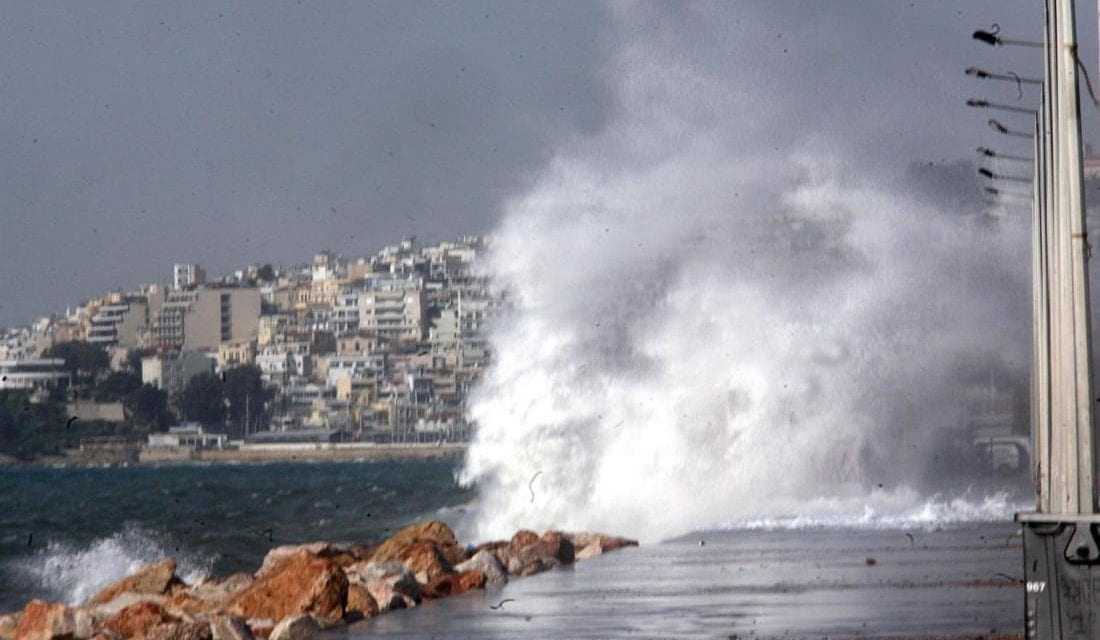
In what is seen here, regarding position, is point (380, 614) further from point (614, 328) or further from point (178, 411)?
point (178, 411)

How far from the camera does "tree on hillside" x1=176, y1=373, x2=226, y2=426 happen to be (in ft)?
563

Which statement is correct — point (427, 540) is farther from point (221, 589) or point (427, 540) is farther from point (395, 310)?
point (395, 310)

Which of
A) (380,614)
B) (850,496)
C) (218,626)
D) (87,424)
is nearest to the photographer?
(218,626)

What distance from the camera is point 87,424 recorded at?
169 m

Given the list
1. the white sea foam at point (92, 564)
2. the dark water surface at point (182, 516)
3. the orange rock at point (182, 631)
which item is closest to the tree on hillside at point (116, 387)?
the dark water surface at point (182, 516)

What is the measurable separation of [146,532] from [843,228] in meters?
16.4

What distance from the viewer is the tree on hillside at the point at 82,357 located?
179000 mm

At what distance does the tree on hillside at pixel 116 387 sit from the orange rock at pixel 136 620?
149614 mm

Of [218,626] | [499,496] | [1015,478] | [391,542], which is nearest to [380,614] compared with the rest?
[218,626]

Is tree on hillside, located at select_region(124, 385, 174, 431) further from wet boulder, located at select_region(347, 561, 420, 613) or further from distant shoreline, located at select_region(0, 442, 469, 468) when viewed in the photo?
wet boulder, located at select_region(347, 561, 420, 613)

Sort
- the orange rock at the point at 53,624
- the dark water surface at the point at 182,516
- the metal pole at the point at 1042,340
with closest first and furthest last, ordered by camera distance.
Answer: the metal pole at the point at 1042,340 < the orange rock at the point at 53,624 < the dark water surface at the point at 182,516

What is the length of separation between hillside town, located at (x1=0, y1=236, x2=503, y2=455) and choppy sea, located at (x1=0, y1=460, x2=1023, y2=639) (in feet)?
319

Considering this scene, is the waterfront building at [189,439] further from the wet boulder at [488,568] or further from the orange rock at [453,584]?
the orange rock at [453,584]

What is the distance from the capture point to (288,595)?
24891mm
